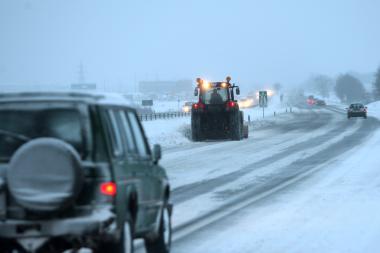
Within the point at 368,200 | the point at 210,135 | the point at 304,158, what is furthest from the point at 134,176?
the point at 210,135

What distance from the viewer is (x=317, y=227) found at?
11.9 meters

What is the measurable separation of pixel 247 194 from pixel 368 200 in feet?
8.44

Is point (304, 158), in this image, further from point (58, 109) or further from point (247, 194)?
point (58, 109)

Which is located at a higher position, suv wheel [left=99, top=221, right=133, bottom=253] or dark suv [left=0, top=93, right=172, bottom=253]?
dark suv [left=0, top=93, right=172, bottom=253]

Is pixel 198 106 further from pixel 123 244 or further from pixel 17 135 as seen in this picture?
pixel 123 244

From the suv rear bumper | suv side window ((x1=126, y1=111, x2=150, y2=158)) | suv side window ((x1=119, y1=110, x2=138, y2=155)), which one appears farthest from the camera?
suv side window ((x1=126, y1=111, x2=150, y2=158))

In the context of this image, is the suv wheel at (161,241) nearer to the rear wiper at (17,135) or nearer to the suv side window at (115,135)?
the suv side window at (115,135)

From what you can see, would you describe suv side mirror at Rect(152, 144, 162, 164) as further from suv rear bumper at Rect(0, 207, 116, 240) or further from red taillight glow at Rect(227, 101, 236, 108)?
red taillight glow at Rect(227, 101, 236, 108)

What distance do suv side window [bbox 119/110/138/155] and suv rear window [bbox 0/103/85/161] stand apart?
2.36 feet

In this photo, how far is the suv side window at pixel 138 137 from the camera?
872cm

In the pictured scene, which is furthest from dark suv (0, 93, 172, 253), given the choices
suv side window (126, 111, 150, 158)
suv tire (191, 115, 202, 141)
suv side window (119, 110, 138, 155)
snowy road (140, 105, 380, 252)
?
suv tire (191, 115, 202, 141)

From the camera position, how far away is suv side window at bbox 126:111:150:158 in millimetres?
8719

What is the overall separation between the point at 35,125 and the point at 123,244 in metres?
1.36

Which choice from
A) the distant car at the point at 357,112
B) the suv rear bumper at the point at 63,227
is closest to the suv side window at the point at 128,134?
the suv rear bumper at the point at 63,227
